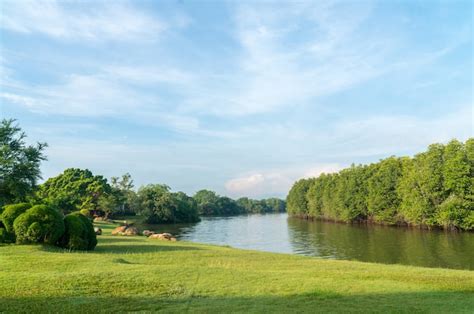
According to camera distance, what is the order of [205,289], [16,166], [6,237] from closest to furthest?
[205,289] → [6,237] → [16,166]

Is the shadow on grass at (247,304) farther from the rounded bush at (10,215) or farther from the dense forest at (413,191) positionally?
the dense forest at (413,191)

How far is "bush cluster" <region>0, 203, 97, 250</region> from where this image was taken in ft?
54.2

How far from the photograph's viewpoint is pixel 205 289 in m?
9.50

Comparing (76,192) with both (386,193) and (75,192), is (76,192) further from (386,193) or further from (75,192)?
(386,193)

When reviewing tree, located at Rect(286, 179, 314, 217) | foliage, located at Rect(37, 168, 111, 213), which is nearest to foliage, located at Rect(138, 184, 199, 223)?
foliage, located at Rect(37, 168, 111, 213)

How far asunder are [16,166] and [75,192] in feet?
144

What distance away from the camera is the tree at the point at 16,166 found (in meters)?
29.0

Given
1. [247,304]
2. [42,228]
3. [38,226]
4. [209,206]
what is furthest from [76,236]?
[209,206]

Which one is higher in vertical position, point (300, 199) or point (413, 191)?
point (300, 199)

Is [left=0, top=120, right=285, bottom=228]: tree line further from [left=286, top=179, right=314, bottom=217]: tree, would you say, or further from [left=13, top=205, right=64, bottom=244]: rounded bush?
[left=286, top=179, right=314, bottom=217]: tree

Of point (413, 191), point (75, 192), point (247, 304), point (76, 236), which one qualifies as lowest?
point (247, 304)

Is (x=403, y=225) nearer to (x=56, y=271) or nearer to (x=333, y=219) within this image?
(x=333, y=219)

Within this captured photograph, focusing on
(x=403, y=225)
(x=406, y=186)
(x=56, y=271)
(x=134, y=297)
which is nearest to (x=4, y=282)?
(x=56, y=271)

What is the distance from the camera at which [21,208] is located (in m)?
18.0
